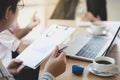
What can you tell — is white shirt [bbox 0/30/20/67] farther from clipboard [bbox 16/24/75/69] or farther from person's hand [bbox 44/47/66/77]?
person's hand [bbox 44/47/66/77]

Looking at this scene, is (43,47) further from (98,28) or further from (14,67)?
(98,28)

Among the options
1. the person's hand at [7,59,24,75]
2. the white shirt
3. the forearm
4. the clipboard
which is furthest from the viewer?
the white shirt

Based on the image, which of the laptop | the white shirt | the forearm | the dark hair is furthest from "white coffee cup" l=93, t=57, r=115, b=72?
the white shirt

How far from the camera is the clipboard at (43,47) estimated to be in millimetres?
1203

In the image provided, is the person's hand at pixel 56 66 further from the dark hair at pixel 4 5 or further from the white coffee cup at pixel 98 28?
the white coffee cup at pixel 98 28

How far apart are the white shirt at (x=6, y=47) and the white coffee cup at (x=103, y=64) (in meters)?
0.61

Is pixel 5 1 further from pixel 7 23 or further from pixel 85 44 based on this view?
pixel 85 44

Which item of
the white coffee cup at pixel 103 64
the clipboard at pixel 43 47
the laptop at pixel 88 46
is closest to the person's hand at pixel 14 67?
the clipboard at pixel 43 47

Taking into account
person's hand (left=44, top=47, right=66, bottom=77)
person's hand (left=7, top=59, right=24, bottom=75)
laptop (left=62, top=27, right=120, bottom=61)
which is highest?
person's hand (left=44, top=47, right=66, bottom=77)

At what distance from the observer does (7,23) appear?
3.56ft

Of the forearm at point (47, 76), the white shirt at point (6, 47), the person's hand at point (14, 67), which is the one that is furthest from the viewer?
the white shirt at point (6, 47)

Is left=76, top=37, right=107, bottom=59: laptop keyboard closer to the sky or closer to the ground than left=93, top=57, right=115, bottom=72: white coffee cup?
closer to the ground

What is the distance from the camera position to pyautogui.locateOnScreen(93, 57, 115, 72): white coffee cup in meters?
1.06

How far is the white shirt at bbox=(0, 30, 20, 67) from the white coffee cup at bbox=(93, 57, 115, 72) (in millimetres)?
613
